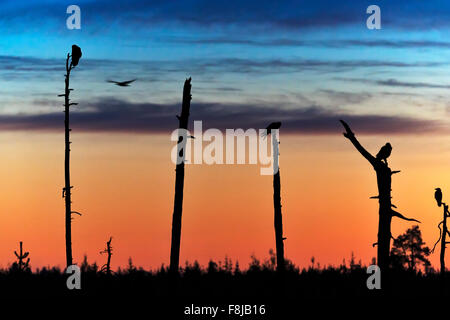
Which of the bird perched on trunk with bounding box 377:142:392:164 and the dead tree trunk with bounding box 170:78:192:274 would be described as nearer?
the bird perched on trunk with bounding box 377:142:392:164

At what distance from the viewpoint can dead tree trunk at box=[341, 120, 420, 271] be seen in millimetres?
27219

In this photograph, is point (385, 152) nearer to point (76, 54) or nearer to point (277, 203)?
point (277, 203)

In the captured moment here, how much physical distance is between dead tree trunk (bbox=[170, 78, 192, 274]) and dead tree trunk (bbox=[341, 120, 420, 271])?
6.07 meters

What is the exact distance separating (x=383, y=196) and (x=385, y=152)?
1.58 metres

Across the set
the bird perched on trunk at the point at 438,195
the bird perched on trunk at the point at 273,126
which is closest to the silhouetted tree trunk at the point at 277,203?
the bird perched on trunk at the point at 273,126

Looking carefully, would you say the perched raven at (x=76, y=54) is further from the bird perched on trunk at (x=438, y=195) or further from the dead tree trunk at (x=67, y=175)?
the bird perched on trunk at (x=438, y=195)

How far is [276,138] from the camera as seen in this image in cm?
3288

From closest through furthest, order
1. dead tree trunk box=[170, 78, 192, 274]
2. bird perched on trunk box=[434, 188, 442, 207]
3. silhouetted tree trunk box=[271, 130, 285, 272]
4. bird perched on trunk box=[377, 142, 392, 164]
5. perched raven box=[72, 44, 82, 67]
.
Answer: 1. bird perched on trunk box=[377, 142, 392, 164]
2. dead tree trunk box=[170, 78, 192, 274]
3. bird perched on trunk box=[434, 188, 442, 207]
4. silhouetted tree trunk box=[271, 130, 285, 272]
5. perched raven box=[72, 44, 82, 67]

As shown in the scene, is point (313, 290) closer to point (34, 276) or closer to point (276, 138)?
point (276, 138)

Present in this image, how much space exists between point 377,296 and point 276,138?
7.94 metres

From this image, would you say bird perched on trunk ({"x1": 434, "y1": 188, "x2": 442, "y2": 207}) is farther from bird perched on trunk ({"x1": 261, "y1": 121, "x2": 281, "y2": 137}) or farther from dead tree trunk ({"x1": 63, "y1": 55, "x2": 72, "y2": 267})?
dead tree trunk ({"x1": 63, "y1": 55, "x2": 72, "y2": 267})

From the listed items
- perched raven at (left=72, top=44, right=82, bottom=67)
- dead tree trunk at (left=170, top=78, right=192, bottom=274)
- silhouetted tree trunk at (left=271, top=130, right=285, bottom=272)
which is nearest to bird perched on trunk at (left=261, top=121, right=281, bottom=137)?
silhouetted tree trunk at (left=271, top=130, right=285, bottom=272)

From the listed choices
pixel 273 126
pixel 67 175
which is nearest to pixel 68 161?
pixel 67 175
